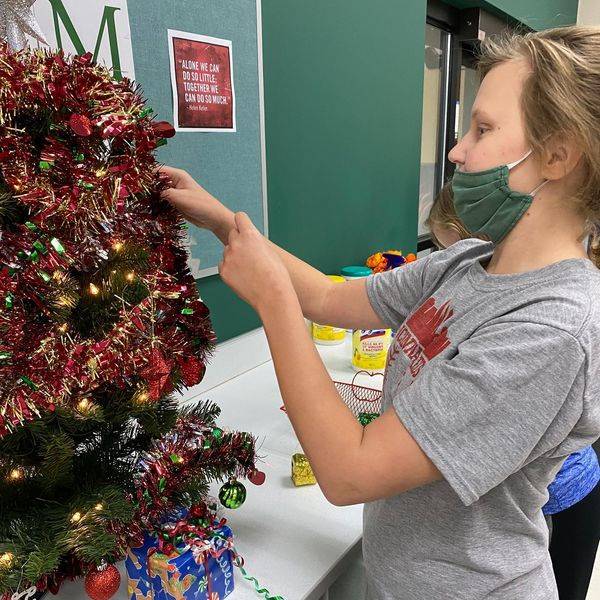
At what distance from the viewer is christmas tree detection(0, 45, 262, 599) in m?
0.56

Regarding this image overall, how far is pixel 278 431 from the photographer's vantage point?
1.17 metres

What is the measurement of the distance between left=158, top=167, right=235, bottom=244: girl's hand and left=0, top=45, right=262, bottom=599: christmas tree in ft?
0.47

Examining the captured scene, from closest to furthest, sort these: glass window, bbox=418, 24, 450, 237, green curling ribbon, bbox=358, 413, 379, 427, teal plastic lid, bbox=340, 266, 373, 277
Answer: green curling ribbon, bbox=358, 413, 379, 427
teal plastic lid, bbox=340, 266, 373, 277
glass window, bbox=418, 24, 450, 237

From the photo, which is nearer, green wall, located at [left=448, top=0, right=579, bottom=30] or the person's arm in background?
the person's arm in background

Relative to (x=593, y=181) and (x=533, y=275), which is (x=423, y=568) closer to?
(x=533, y=275)

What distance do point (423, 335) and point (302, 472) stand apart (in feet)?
1.19

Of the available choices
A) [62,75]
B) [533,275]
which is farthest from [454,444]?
[62,75]

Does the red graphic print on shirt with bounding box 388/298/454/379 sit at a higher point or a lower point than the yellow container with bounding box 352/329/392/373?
higher

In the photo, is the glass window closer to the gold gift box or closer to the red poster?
the red poster

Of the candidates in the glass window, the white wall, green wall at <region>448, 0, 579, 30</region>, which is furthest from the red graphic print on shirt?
the white wall

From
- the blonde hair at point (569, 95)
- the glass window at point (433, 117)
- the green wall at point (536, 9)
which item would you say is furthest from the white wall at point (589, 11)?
the blonde hair at point (569, 95)

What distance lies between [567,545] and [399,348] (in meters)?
0.92

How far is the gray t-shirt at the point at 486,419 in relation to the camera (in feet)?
1.91

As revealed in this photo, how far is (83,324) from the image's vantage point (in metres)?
0.64
